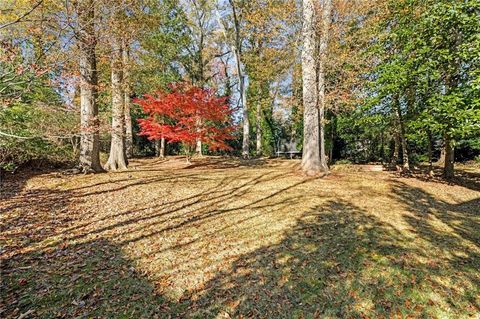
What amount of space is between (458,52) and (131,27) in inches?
364

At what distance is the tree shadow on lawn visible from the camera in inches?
108

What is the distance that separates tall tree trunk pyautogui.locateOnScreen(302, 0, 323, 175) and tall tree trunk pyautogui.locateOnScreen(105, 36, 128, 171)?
19.0 feet

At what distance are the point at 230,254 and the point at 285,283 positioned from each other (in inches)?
36.7

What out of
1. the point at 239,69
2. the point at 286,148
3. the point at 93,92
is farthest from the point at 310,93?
the point at 286,148

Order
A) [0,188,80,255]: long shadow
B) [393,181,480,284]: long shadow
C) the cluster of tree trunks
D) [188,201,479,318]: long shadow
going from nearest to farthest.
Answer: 1. [188,201,479,318]: long shadow
2. [393,181,480,284]: long shadow
3. [0,188,80,255]: long shadow
4. the cluster of tree trunks

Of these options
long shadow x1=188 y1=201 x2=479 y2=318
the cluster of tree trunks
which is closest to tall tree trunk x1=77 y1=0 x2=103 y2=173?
the cluster of tree trunks

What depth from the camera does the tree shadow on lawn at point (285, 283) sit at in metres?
2.74

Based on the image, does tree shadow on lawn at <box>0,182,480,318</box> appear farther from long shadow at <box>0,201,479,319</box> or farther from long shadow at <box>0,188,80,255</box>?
long shadow at <box>0,188,80,255</box>

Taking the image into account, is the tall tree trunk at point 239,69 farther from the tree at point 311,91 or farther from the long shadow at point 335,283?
the long shadow at point 335,283

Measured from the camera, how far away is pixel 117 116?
867cm

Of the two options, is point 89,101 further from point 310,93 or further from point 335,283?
point 335,283

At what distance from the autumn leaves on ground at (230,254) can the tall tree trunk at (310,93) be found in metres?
2.45

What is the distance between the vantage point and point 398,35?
881cm

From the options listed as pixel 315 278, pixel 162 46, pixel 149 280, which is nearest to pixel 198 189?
pixel 149 280
